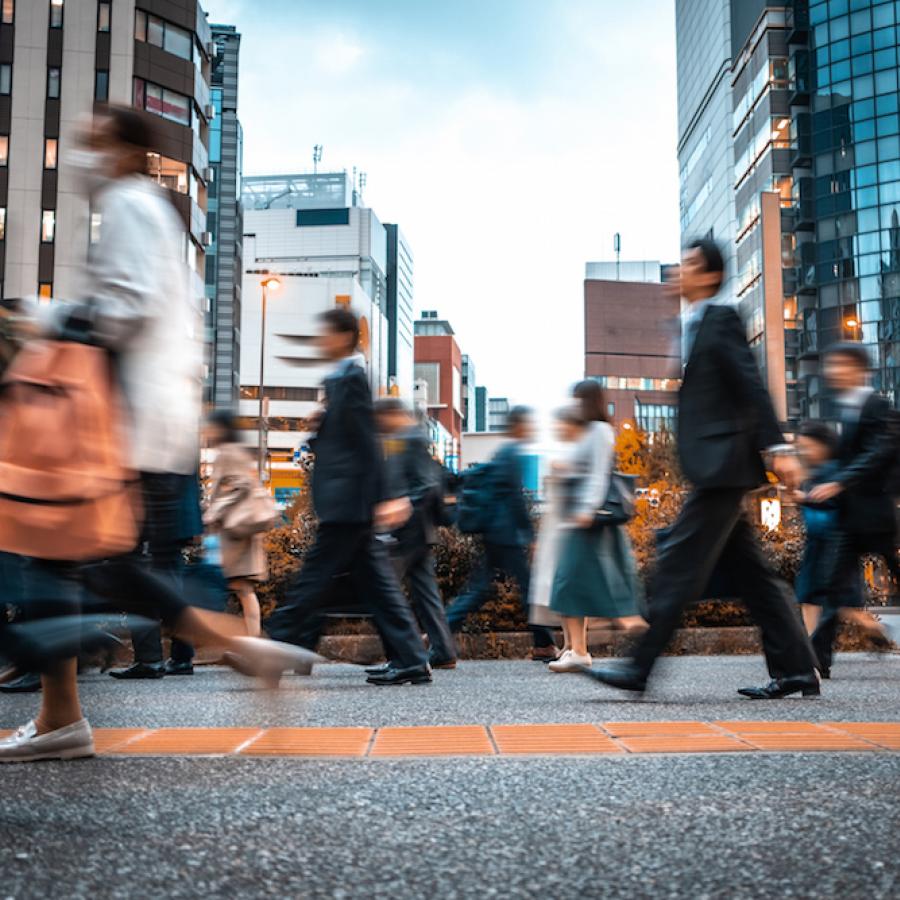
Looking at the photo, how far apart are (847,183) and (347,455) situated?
73.7 meters

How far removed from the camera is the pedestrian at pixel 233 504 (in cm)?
815

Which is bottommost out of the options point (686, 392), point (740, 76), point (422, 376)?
point (686, 392)

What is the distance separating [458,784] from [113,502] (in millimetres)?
1161

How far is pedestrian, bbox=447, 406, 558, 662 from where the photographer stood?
8.57 metres

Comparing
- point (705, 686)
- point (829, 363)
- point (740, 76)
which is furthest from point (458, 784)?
point (740, 76)

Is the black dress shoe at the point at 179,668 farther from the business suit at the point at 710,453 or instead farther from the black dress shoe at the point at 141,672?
the business suit at the point at 710,453

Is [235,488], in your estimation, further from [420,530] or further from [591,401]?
[591,401]

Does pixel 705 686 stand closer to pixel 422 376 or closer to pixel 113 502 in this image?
pixel 113 502

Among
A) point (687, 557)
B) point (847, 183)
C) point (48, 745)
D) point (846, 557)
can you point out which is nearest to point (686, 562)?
point (687, 557)

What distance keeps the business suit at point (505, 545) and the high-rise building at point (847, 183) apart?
6531cm

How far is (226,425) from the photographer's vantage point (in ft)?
26.3

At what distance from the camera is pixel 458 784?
327cm

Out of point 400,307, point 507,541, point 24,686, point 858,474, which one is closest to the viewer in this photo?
point 858,474

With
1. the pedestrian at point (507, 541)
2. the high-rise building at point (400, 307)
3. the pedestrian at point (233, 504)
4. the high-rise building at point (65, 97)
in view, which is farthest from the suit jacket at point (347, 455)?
the high-rise building at point (400, 307)
